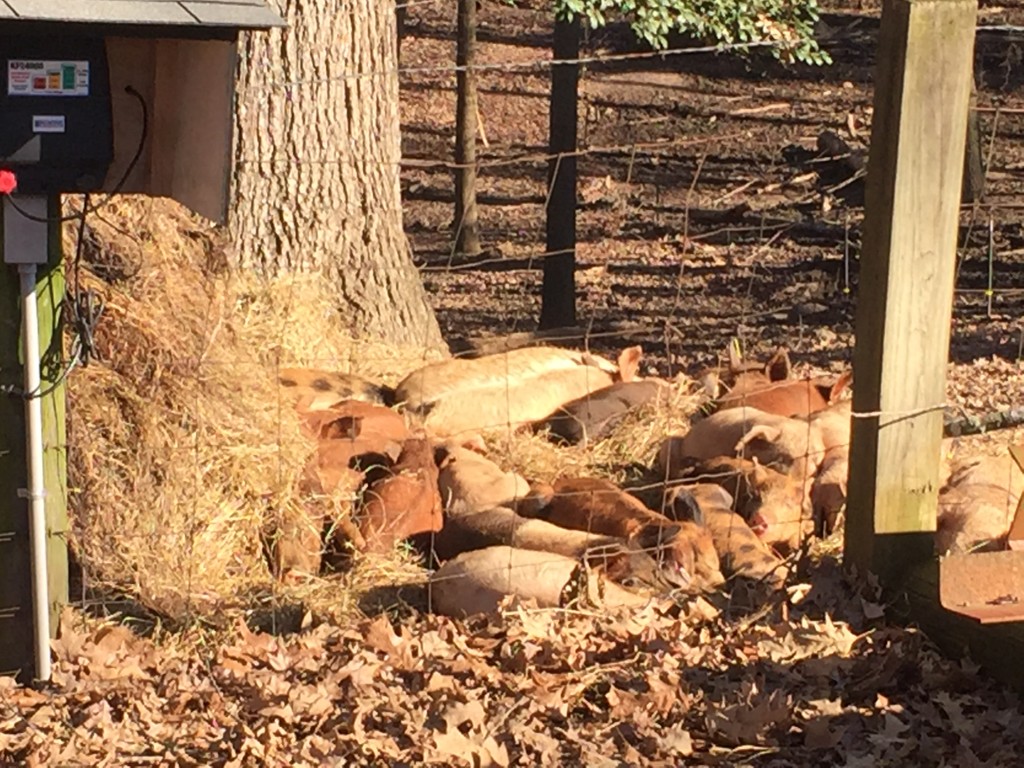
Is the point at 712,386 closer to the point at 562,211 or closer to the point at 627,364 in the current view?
the point at 627,364

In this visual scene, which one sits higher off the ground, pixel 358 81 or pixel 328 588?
pixel 358 81

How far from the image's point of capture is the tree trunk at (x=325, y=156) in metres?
9.57

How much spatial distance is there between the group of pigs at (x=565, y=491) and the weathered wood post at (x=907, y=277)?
575 mm

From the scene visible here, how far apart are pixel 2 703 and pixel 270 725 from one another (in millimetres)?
962

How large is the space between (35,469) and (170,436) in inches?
58.0

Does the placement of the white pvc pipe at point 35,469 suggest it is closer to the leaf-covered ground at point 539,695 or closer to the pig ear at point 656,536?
the leaf-covered ground at point 539,695

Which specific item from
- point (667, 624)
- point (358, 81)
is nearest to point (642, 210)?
point (358, 81)

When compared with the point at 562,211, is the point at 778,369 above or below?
below

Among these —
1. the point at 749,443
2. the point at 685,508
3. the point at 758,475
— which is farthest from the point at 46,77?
the point at 749,443

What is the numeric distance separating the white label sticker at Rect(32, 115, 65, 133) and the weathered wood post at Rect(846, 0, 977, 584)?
2752 millimetres

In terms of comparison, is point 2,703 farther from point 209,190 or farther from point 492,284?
point 492,284

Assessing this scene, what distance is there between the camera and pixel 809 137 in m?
22.6

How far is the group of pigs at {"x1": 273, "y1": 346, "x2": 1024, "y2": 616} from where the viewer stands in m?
6.22

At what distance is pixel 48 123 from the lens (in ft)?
16.3
